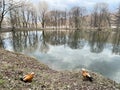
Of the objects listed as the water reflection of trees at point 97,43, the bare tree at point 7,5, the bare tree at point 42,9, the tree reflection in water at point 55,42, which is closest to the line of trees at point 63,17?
the bare tree at point 42,9

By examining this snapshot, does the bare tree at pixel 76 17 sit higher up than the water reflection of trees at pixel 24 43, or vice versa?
the bare tree at pixel 76 17

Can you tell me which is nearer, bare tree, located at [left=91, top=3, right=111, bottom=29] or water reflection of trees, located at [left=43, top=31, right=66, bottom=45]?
water reflection of trees, located at [left=43, top=31, right=66, bottom=45]

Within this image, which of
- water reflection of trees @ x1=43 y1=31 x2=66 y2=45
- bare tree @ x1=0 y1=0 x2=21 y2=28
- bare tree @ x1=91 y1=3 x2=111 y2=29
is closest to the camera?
water reflection of trees @ x1=43 y1=31 x2=66 y2=45

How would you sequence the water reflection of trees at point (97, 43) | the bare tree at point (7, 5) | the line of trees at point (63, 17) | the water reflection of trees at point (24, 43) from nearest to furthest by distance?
1. the water reflection of trees at point (24, 43)
2. the water reflection of trees at point (97, 43)
3. the bare tree at point (7, 5)
4. the line of trees at point (63, 17)

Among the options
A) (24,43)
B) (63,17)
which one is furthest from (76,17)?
(24,43)

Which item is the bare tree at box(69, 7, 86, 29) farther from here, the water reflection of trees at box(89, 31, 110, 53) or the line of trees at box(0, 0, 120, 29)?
the water reflection of trees at box(89, 31, 110, 53)

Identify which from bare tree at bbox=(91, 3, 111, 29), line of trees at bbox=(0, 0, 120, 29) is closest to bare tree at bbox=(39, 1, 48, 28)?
line of trees at bbox=(0, 0, 120, 29)

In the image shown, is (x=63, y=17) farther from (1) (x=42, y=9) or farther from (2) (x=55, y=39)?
(2) (x=55, y=39)

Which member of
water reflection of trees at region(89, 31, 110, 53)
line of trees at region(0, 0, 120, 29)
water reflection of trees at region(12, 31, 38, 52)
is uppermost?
line of trees at region(0, 0, 120, 29)

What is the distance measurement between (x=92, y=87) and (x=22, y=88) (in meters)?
3.33

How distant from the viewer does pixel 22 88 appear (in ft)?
23.7

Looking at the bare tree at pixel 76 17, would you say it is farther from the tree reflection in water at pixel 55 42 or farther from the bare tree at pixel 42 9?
the tree reflection in water at pixel 55 42

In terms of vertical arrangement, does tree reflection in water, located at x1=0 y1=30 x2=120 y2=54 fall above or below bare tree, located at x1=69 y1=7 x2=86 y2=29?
below

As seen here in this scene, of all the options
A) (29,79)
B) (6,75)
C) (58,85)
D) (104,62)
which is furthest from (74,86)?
(104,62)
